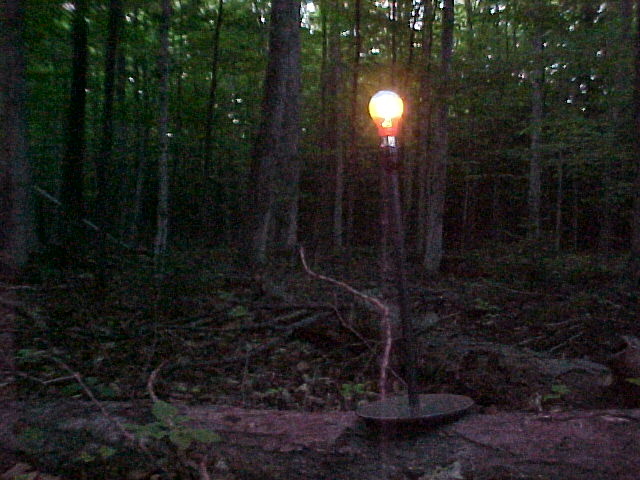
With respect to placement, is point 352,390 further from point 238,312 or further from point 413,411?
point 238,312

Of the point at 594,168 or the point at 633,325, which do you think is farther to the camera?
the point at 594,168

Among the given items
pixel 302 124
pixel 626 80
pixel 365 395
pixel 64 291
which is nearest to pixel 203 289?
pixel 64 291

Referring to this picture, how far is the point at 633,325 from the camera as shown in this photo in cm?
1025

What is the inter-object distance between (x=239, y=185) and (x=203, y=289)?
945 inches

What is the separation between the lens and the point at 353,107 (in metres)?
15.7

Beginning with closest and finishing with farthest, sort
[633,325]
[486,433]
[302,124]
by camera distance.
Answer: [486,433], [633,325], [302,124]

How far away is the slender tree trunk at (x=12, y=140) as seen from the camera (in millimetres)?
11477

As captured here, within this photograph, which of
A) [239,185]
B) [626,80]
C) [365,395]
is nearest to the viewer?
[365,395]

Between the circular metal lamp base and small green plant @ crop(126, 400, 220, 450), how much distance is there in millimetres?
1296

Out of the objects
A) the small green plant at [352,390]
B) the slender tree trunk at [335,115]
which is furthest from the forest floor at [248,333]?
the slender tree trunk at [335,115]

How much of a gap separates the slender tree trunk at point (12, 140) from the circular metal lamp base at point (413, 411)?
7.09 metres

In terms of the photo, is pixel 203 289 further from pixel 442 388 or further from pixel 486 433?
pixel 486 433

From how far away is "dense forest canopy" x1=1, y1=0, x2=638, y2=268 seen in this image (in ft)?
54.5

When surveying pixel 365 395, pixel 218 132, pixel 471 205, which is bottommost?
pixel 365 395
